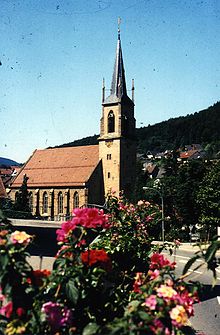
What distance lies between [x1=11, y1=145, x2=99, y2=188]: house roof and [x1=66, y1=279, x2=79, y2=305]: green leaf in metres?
57.0

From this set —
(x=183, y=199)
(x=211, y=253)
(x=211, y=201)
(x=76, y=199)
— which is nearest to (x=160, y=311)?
(x=211, y=253)

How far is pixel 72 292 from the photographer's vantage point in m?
2.81

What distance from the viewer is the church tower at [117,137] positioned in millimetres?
60219

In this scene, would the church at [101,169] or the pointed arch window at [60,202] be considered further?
the pointed arch window at [60,202]

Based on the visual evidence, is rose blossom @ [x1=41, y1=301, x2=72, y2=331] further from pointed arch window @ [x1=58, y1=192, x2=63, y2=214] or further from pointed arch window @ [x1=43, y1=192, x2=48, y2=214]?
pointed arch window @ [x1=43, y1=192, x2=48, y2=214]

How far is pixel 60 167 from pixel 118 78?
16903 millimetres

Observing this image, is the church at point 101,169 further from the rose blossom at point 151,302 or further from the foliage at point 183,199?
the rose blossom at point 151,302

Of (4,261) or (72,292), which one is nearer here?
(4,261)

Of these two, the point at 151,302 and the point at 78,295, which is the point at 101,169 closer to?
the point at 78,295

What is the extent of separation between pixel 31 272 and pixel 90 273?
26.8 inches

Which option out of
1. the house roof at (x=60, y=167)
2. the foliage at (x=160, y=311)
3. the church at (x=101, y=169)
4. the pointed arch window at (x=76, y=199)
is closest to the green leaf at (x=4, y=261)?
the foliage at (x=160, y=311)

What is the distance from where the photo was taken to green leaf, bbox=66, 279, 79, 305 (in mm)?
2792

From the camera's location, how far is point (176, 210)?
40.2 meters

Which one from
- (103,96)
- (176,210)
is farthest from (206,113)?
(176,210)
